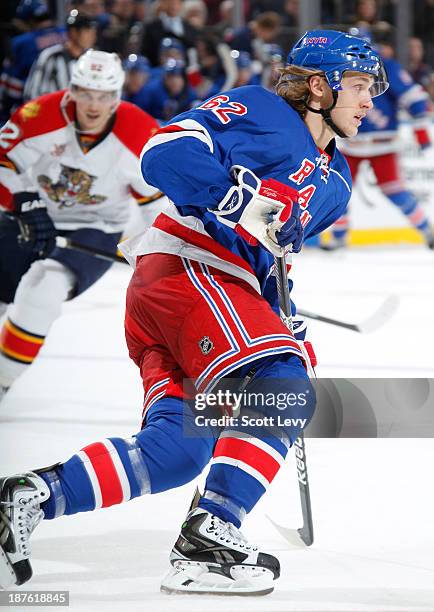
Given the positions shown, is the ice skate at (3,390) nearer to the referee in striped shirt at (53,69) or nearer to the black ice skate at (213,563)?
the black ice skate at (213,563)

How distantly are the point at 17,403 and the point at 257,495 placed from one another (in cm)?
181

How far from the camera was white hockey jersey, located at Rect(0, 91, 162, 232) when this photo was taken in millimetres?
3547

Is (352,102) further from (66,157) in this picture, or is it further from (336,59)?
(66,157)

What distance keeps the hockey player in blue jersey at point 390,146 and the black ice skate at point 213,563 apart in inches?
217

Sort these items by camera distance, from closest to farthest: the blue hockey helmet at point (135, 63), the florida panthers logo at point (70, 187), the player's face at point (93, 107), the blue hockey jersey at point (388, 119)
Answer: the player's face at point (93, 107) → the florida panthers logo at point (70, 187) → the blue hockey helmet at point (135, 63) → the blue hockey jersey at point (388, 119)

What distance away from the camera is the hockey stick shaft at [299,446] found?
6.88 ft

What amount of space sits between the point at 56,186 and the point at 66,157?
11cm

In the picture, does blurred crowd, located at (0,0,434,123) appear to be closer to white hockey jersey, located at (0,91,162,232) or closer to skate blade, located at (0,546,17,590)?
white hockey jersey, located at (0,91,162,232)

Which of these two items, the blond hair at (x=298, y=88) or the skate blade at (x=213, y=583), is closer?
the skate blade at (x=213, y=583)

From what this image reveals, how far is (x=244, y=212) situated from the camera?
6.43ft

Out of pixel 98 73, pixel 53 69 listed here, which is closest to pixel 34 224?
pixel 98 73

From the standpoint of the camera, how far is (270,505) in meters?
2.49

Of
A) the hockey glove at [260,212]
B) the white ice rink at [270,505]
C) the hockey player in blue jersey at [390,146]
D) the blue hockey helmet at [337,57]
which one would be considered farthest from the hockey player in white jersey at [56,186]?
the hockey player in blue jersey at [390,146]

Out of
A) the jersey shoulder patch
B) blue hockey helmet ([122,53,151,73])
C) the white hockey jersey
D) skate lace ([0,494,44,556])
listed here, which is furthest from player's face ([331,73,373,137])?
blue hockey helmet ([122,53,151,73])
